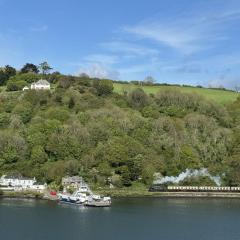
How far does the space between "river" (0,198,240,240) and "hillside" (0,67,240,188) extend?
16.7 m

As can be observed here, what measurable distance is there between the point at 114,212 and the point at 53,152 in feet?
112

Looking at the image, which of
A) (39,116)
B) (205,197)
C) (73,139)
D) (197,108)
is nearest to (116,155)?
(73,139)

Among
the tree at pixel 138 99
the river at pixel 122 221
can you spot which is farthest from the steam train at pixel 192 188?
the tree at pixel 138 99

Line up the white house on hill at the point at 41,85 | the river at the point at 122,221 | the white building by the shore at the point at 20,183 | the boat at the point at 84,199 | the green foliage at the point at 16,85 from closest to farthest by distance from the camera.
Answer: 1. the river at the point at 122,221
2. the boat at the point at 84,199
3. the white building by the shore at the point at 20,183
4. the white house on hill at the point at 41,85
5. the green foliage at the point at 16,85

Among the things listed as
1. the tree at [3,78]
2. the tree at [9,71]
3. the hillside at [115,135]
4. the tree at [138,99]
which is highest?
the tree at [9,71]

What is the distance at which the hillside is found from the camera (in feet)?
315

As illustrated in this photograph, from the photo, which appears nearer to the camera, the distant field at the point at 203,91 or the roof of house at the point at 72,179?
the roof of house at the point at 72,179

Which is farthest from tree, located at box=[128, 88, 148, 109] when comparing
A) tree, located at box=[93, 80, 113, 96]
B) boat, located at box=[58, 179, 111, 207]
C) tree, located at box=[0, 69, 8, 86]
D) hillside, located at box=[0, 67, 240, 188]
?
boat, located at box=[58, 179, 111, 207]

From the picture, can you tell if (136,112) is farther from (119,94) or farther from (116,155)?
(116,155)

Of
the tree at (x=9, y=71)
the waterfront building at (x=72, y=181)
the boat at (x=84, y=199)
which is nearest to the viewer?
the boat at (x=84, y=199)

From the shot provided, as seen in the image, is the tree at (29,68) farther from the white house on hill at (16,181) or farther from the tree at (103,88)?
the white house on hill at (16,181)

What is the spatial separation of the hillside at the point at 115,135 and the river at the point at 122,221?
16746 mm

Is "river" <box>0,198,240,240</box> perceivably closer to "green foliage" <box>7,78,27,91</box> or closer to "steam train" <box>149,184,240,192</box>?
"steam train" <box>149,184,240,192</box>

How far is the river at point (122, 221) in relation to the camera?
53619 mm
